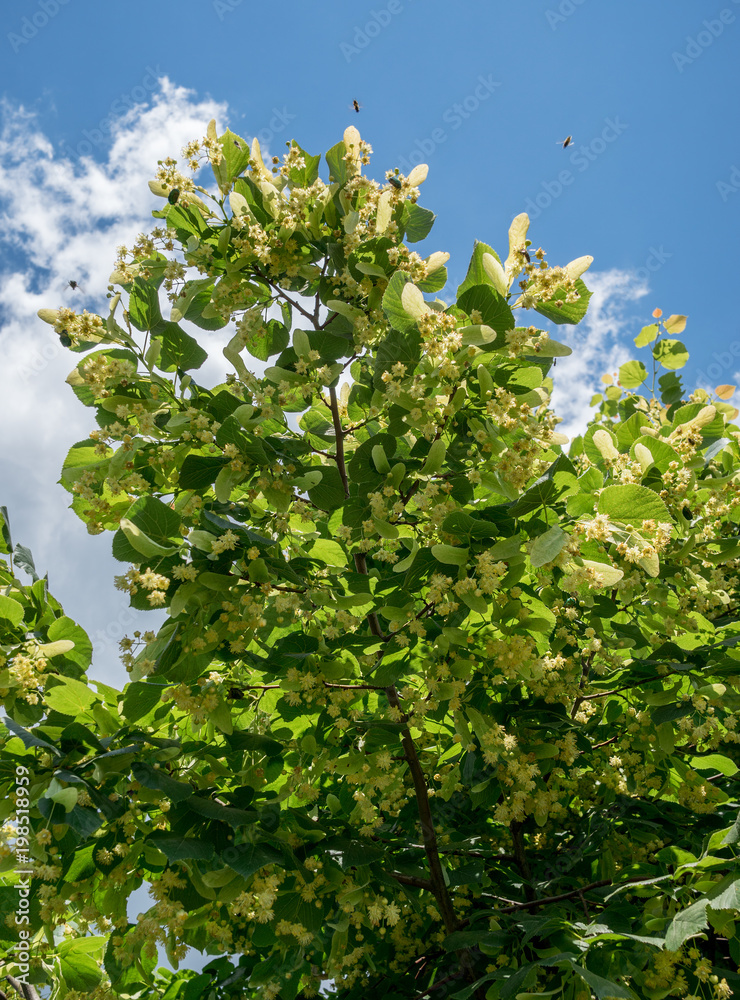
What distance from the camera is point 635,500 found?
2.41 meters

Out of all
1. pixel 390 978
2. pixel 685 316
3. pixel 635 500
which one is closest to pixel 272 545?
pixel 635 500

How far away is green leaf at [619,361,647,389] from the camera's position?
461 cm

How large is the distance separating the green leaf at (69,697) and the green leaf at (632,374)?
3834 mm

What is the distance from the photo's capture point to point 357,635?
2.70 m

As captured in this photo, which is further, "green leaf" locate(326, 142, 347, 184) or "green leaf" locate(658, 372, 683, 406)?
"green leaf" locate(658, 372, 683, 406)

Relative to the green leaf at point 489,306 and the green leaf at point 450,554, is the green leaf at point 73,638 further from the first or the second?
the green leaf at point 489,306

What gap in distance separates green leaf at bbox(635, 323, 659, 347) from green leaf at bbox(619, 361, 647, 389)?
0.13 metres

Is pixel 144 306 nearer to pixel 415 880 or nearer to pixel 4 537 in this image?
pixel 4 537

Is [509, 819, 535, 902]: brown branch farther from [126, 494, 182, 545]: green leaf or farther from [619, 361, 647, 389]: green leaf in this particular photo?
[619, 361, 647, 389]: green leaf

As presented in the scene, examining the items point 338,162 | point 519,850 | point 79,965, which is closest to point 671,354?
point 338,162

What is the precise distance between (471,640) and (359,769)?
0.72 meters

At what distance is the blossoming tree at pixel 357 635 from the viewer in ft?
7.90

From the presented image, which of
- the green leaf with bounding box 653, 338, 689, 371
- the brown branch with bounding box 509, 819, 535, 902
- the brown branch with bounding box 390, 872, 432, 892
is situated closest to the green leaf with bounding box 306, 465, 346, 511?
the brown branch with bounding box 390, 872, 432, 892

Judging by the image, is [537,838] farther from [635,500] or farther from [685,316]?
[685,316]
